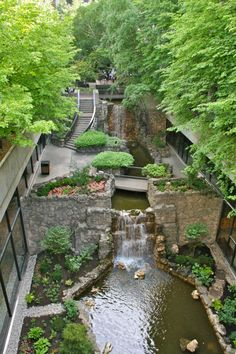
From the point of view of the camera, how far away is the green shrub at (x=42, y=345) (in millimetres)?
9564

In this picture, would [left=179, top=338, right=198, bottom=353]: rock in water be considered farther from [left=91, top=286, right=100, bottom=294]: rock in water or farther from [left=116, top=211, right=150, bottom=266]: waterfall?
[left=116, top=211, right=150, bottom=266]: waterfall

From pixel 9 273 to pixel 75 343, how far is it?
3.87m

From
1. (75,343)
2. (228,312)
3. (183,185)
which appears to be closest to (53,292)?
(75,343)

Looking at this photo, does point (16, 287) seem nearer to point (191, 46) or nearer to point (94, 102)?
point (191, 46)

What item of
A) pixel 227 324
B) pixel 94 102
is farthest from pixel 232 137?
pixel 94 102

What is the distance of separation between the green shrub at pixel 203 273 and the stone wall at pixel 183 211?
200cm

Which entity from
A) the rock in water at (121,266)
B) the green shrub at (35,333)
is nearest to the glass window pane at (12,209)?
the green shrub at (35,333)

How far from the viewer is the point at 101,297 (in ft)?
40.5

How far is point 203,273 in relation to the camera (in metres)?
12.9

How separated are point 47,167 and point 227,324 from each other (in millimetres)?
13026

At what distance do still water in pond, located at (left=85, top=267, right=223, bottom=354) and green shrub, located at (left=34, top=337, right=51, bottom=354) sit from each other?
73.8 inches

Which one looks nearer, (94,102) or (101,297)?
(101,297)

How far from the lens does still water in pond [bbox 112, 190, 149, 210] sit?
1692 centimetres

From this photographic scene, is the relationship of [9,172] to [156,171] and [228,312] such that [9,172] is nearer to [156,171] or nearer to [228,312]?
[228,312]
